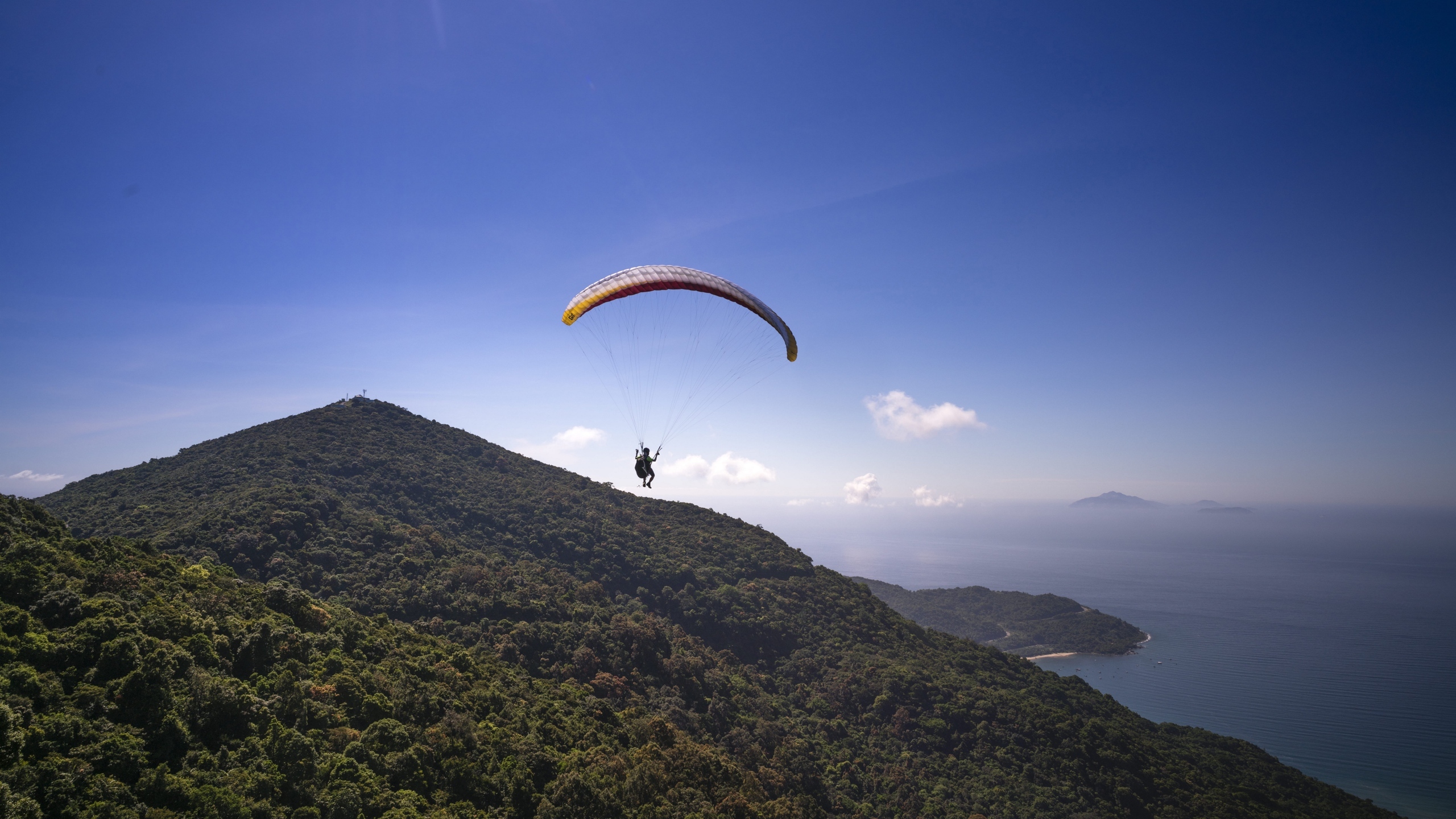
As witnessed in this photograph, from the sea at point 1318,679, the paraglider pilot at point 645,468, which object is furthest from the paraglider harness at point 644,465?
the sea at point 1318,679

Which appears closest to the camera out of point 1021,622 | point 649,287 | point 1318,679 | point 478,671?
point 649,287

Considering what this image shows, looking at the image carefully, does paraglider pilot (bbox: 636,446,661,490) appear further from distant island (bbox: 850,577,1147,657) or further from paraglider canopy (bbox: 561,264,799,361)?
distant island (bbox: 850,577,1147,657)

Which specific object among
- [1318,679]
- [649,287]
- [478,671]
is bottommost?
[1318,679]

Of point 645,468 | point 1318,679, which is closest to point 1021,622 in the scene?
point 1318,679

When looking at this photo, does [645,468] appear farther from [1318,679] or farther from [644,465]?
[1318,679]

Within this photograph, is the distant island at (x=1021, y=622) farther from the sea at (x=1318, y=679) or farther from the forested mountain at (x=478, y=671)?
the forested mountain at (x=478, y=671)

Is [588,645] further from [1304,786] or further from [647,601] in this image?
[1304,786]

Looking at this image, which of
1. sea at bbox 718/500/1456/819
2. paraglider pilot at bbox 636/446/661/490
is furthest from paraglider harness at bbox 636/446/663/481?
sea at bbox 718/500/1456/819
